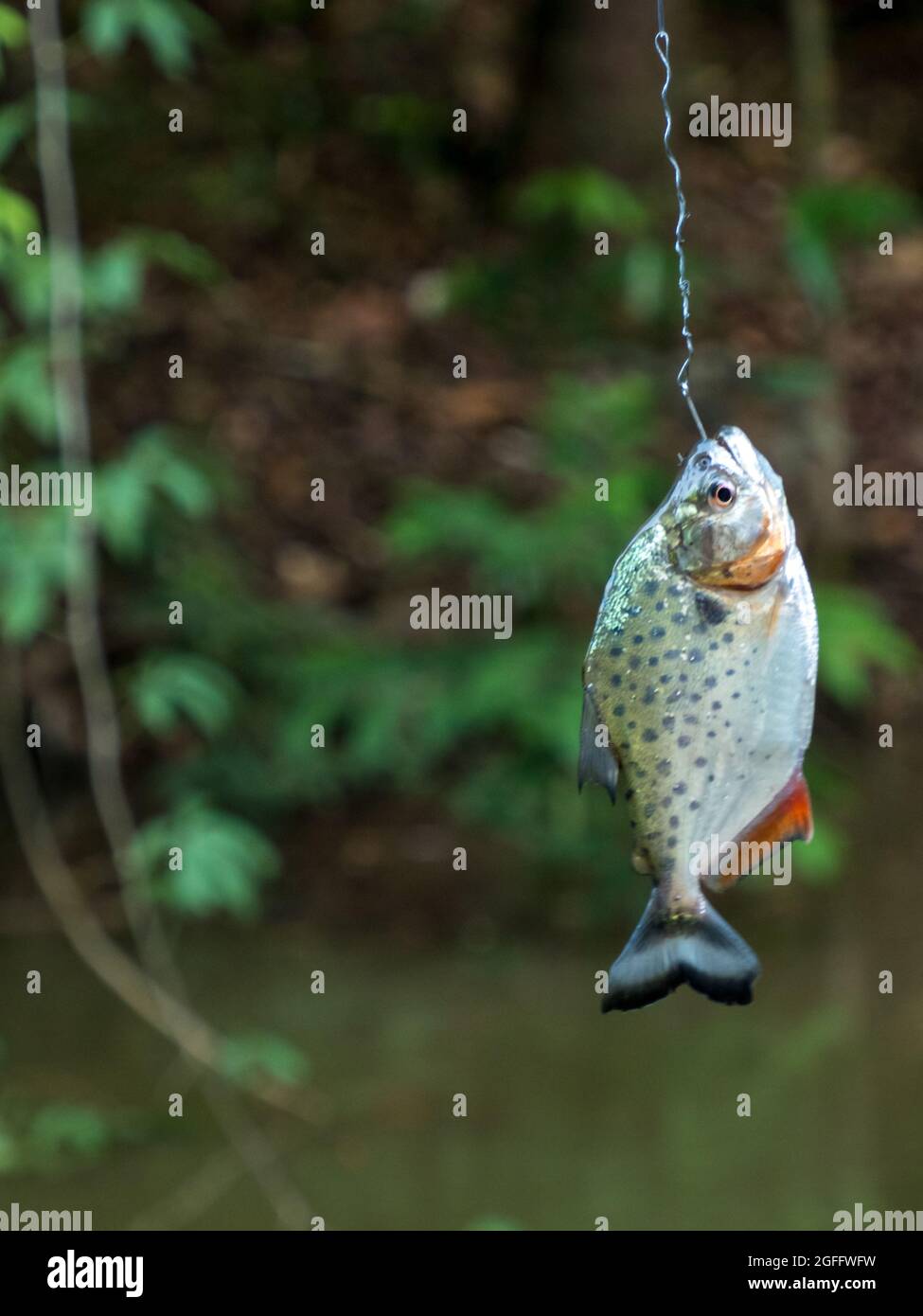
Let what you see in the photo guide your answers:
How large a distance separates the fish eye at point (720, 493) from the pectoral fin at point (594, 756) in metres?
0.17

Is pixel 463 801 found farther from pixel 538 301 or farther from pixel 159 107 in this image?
pixel 159 107

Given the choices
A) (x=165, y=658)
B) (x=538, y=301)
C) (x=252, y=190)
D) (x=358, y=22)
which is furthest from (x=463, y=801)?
(x=358, y=22)

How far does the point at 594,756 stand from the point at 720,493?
0.22m

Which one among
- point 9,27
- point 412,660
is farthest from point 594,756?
point 412,660

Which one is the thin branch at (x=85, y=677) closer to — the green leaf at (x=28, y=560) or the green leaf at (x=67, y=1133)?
the green leaf at (x=28, y=560)

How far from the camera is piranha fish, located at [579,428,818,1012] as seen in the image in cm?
129

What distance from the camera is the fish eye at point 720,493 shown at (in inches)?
50.9

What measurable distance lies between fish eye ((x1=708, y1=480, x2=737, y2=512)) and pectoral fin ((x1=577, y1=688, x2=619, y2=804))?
17cm

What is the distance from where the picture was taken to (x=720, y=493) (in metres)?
1.30

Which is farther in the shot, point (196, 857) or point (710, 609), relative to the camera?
point (196, 857)

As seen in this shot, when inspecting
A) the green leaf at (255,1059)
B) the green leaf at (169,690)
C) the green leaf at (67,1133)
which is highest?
the green leaf at (169,690)

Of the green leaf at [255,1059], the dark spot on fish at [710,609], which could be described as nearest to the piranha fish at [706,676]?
the dark spot on fish at [710,609]

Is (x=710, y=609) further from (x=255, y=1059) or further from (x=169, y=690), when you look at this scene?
(x=255, y=1059)

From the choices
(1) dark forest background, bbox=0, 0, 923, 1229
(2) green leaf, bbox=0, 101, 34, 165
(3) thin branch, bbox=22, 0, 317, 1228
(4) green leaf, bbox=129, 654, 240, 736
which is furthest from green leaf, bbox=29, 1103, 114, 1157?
(2) green leaf, bbox=0, 101, 34, 165
